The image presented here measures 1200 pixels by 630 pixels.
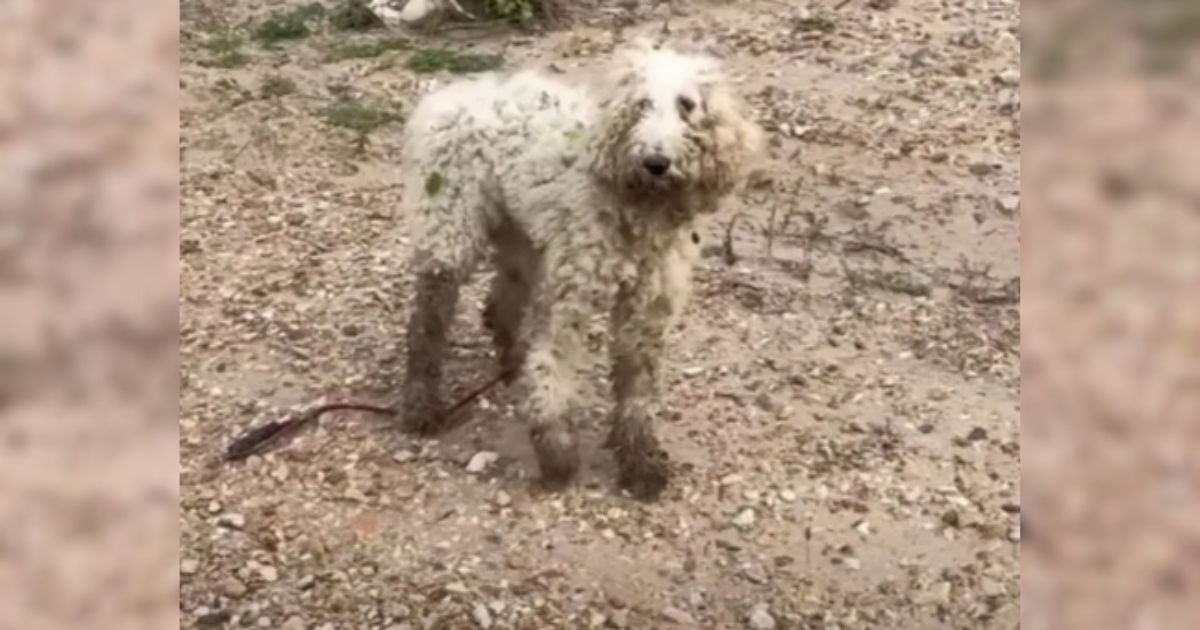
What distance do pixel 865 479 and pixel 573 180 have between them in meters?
1.20

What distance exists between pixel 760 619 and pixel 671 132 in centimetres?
122

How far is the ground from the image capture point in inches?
150

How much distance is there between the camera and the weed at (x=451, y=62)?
7.26 meters

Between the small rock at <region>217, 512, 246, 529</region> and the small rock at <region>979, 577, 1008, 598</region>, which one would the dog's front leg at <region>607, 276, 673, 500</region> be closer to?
the small rock at <region>979, 577, 1008, 598</region>

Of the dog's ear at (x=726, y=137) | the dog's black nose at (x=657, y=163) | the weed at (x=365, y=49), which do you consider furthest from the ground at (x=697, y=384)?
the dog's black nose at (x=657, y=163)

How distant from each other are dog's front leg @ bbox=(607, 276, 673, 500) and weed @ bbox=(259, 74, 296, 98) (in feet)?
11.4

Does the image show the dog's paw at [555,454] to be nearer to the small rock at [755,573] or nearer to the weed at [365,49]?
the small rock at [755,573]

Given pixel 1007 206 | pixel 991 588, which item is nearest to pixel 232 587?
pixel 991 588

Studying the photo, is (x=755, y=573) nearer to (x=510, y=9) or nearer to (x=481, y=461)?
(x=481, y=461)

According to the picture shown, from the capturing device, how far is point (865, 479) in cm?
426

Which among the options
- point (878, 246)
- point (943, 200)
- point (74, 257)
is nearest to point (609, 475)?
point (878, 246)

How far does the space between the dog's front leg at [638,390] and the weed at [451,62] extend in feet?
11.0

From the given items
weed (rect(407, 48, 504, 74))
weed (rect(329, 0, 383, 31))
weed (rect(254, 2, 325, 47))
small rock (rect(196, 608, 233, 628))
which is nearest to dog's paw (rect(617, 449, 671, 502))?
small rock (rect(196, 608, 233, 628))

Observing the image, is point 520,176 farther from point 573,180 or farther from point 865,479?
point 865,479
